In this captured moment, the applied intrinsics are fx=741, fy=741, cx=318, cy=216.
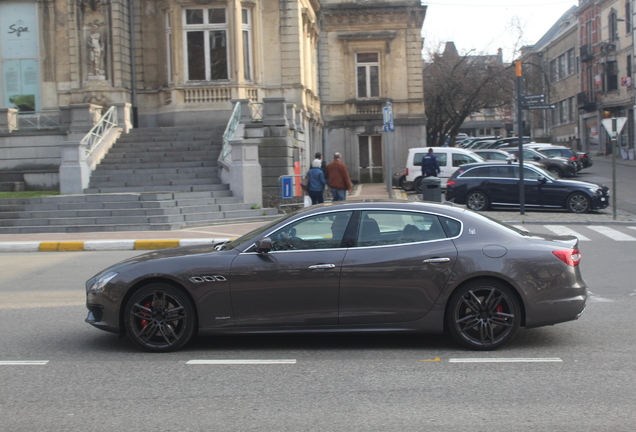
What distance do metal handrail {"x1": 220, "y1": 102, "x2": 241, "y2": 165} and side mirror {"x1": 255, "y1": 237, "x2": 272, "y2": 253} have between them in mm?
14602

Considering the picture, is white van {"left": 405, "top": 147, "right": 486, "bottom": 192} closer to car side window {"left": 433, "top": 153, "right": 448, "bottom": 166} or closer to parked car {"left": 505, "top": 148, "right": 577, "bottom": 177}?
car side window {"left": 433, "top": 153, "right": 448, "bottom": 166}

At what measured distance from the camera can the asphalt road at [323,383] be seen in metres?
5.00

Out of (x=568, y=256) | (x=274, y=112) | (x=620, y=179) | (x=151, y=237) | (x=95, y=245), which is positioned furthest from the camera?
(x=620, y=179)

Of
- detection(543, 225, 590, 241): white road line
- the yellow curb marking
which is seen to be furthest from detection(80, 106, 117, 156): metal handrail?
detection(543, 225, 590, 241): white road line

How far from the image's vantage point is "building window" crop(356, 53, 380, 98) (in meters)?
38.5

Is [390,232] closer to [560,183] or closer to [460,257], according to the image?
[460,257]

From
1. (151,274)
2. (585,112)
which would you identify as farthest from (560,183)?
(585,112)

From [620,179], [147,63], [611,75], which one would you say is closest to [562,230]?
[147,63]

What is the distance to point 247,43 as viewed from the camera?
26844 millimetres

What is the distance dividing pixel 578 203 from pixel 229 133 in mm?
10492

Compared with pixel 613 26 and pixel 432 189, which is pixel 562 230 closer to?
pixel 432 189

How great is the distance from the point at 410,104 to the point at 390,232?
32.3 meters

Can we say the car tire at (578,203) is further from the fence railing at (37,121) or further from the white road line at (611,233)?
the fence railing at (37,121)

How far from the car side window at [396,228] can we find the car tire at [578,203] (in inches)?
616
